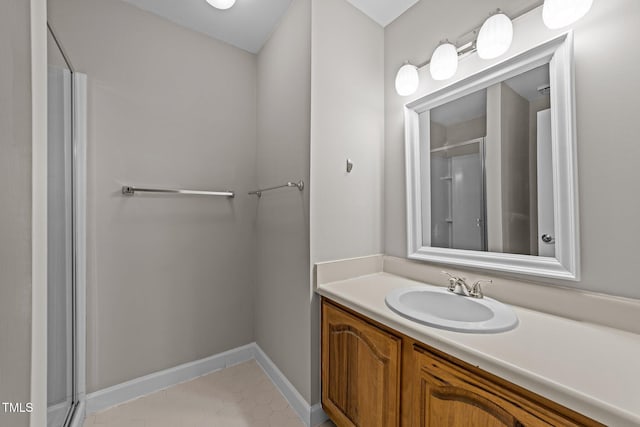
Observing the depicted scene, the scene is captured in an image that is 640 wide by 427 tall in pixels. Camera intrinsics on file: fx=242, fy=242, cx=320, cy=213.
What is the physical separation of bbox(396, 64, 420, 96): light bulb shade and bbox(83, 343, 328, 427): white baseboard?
1801 millimetres

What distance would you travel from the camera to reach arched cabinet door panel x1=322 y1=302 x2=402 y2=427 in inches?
35.4

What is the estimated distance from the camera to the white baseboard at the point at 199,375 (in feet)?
4.37

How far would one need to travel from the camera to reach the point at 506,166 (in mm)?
1059

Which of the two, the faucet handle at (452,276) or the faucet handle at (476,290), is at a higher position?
the faucet handle at (452,276)

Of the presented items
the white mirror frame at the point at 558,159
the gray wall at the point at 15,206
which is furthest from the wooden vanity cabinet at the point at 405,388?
the gray wall at the point at 15,206

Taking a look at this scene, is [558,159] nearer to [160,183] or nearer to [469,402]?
[469,402]

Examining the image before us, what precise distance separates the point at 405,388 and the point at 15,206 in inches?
47.4

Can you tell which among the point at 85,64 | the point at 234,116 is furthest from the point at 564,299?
the point at 85,64

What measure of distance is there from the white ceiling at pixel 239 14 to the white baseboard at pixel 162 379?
2.30 m

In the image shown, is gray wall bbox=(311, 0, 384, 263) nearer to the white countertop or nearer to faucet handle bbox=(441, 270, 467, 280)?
A: faucet handle bbox=(441, 270, 467, 280)

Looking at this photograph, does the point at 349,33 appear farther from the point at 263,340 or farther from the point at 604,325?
the point at 263,340

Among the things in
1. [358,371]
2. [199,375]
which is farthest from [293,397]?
[199,375]

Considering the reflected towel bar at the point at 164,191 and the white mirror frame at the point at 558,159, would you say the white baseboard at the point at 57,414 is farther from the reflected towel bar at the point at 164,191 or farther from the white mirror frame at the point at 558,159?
the white mirror frame at the point at 558,159

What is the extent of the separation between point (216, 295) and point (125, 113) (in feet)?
4.30
